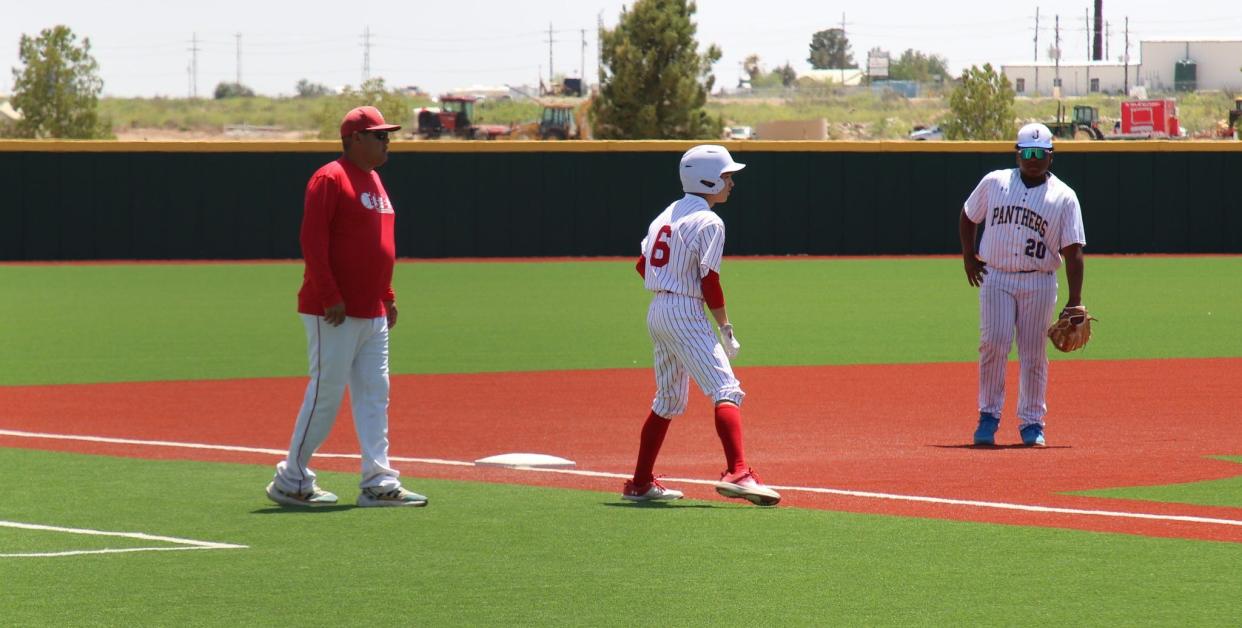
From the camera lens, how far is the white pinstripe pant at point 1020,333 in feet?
36.1

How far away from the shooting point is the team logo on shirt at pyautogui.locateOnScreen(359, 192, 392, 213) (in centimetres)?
840

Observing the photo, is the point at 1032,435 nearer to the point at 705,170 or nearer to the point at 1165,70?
the point at 705,170

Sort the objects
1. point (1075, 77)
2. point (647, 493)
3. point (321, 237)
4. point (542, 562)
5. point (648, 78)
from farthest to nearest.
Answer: point (1075, 77) → point (648, 78) → point (647, 493) → point (321, 237) → point (542, 562)

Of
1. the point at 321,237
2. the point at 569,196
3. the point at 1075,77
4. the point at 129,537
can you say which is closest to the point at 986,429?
the point at 321,237

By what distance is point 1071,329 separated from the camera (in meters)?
11.1

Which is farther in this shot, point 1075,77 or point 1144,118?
point 1075,77

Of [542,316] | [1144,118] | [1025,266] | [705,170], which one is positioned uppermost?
[1144,118]

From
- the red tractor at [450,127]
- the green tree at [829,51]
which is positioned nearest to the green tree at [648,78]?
the red tractor at [450,127]

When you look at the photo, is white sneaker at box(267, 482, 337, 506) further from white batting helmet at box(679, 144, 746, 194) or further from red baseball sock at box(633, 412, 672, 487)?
white batting helmet at box(679, 144, 746, 194)

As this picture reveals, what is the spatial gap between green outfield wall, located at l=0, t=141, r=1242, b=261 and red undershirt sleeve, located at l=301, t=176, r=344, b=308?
23931 mm

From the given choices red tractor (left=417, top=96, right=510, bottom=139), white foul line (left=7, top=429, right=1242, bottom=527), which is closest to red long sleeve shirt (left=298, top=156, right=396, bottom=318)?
A: white foul line (left=7, top=429, right=1242, bottom=527)

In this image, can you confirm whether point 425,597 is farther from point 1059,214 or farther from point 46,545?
point 1059,214

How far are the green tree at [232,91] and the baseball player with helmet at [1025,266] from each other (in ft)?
417

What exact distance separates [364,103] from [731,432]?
69328mm
